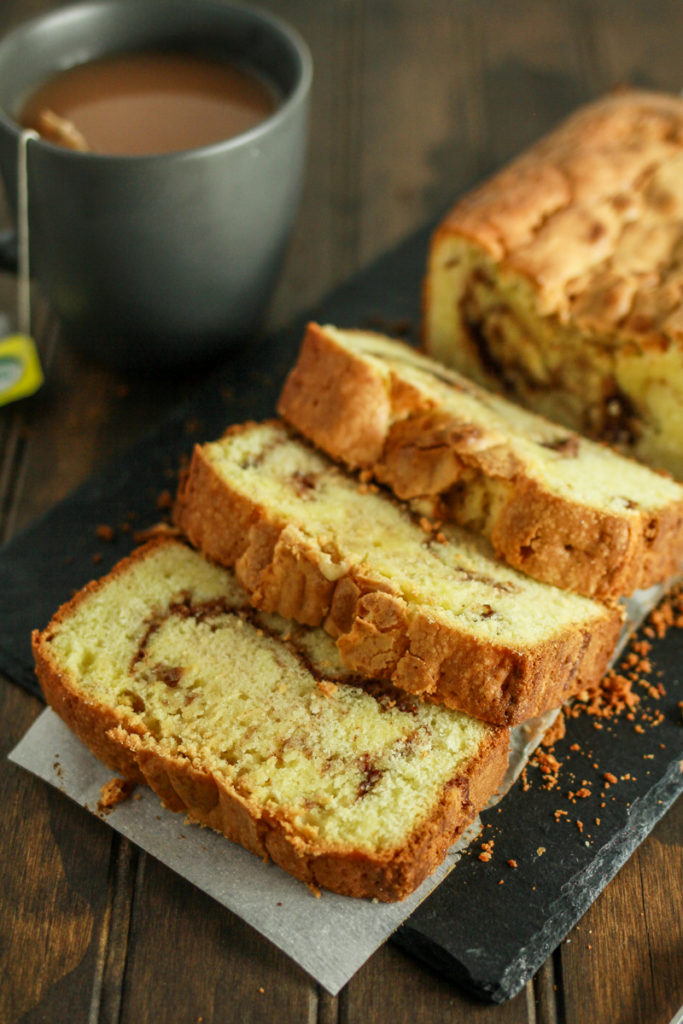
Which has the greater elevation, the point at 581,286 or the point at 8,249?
the point at 581,286

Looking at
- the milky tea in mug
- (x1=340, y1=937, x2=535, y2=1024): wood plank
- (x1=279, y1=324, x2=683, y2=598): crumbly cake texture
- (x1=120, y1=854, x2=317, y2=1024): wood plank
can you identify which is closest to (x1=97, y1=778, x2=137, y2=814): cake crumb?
(x1=120, y1=854, x2=317, y2=1024): wood plank

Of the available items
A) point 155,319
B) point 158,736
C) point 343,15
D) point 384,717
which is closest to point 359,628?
point 384,717

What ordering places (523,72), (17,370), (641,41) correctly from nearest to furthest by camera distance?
(17,370) < (523,72) < (641,41)

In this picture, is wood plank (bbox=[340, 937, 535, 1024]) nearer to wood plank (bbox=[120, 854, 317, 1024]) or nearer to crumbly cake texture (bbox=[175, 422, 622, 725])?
wood plank (bbox=[120, 854, 317, 1024])

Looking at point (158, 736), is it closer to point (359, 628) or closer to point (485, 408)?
point (359, 628)

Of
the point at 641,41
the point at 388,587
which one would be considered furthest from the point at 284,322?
the point at 641,41

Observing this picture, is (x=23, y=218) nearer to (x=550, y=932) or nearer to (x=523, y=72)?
(x=550, y=932)

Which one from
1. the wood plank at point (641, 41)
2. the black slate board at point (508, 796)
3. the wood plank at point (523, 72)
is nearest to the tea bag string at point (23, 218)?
the black slate board at point (508, 796)

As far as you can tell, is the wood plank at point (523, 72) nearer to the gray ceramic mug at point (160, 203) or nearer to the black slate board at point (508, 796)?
the gray ceramic mug at point (160, 203)
